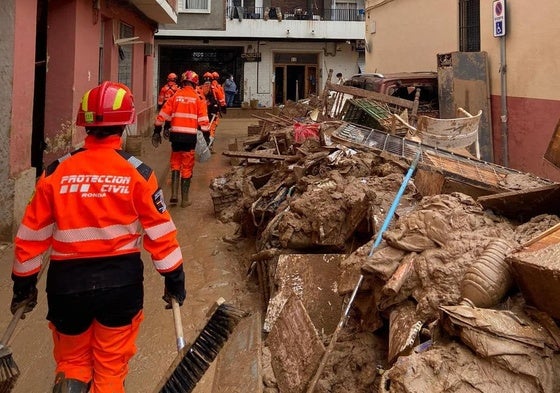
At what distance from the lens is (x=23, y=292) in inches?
89.3

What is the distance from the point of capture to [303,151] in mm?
5914

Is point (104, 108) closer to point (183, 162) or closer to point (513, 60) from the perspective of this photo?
point (183, 162)

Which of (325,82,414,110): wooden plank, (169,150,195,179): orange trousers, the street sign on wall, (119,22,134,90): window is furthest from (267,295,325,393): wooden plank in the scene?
(119,22,134,90): window

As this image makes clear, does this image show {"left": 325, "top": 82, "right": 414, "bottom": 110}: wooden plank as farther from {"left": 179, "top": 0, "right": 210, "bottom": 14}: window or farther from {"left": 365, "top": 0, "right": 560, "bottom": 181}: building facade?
{"left": 179, "top": 0, "right": 210, "bottom": 14}: window

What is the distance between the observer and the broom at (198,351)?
218 centimetres

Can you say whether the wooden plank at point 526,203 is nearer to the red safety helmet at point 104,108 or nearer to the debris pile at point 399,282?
the debris pile at point 399,282

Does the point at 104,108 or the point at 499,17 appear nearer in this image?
the point at 104,108

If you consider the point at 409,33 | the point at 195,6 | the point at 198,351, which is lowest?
the point at 198,351

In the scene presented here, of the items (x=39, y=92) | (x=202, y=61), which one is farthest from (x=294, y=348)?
(x=202, y=61)

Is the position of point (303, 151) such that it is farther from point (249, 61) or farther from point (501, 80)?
point (249, 61)

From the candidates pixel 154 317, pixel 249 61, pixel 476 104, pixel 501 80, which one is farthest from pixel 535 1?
pixel 249 61

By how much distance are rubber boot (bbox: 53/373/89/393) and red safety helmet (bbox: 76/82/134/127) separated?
1.16 meters

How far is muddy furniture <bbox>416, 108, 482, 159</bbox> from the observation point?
6250 mm

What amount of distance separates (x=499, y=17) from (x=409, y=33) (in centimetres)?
415
